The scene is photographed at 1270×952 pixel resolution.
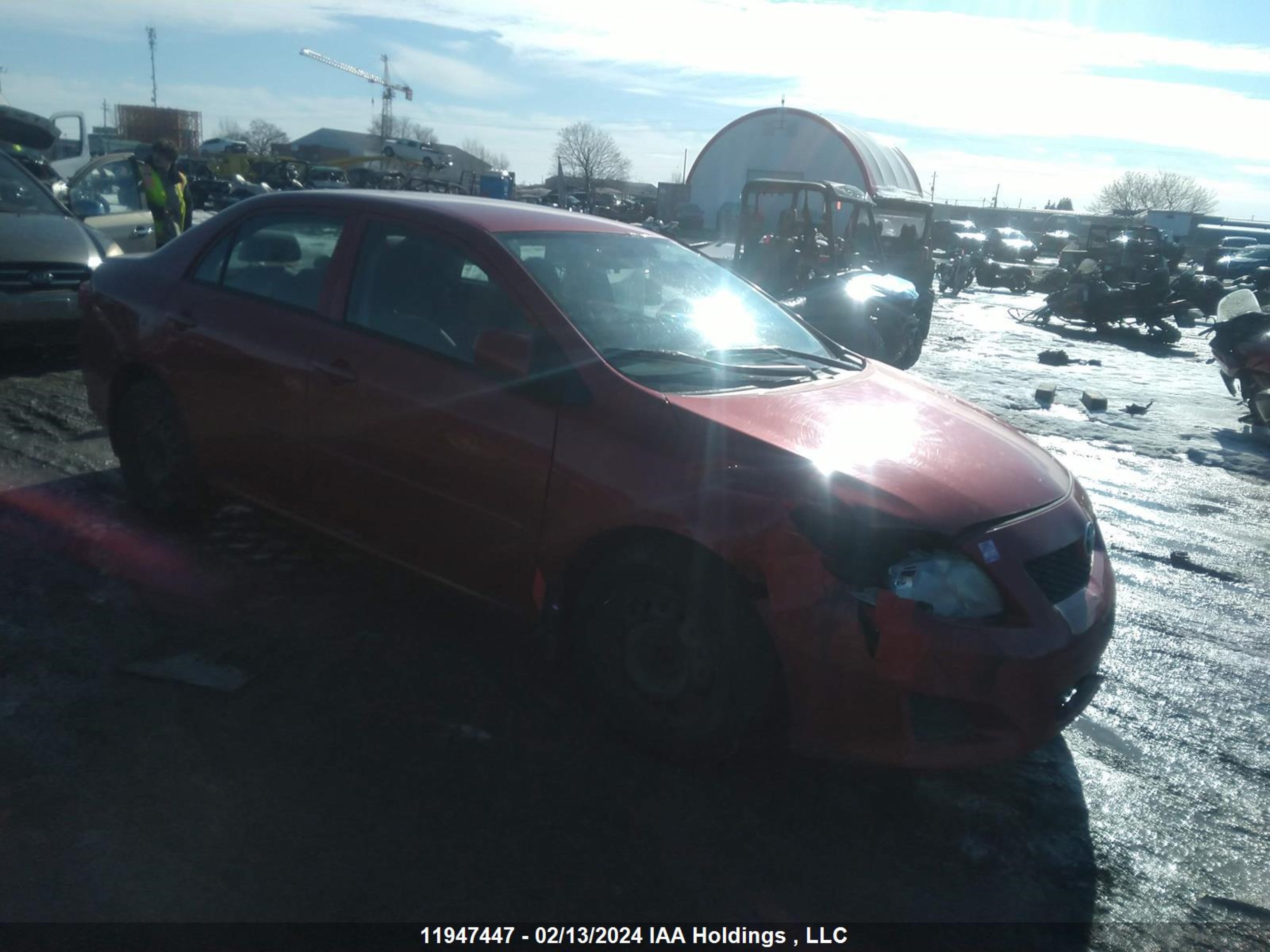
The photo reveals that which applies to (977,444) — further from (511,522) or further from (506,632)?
(506,632)

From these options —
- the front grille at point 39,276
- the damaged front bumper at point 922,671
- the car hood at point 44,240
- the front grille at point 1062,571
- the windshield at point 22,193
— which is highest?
the windshield at point 22,193

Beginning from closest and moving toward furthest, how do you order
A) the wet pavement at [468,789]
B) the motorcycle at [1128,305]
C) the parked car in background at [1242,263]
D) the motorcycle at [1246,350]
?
1. the wet pavement at [468,789]
2. the motorcycle at [1246,350]
3. the motorcycle at [1128,305]
4. the parked car in background at [1242,263]

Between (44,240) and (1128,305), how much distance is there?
57.6 ft

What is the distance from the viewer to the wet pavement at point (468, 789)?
8.48ft

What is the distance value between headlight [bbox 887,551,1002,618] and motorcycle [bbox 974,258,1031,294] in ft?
95.9

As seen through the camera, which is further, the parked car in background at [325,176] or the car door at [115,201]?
the parked car in background at [325,176]

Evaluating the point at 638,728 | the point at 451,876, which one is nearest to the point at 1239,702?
the point at 638,728

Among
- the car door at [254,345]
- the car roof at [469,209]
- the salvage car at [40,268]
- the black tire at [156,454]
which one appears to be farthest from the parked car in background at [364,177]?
the car roof at [469,209]

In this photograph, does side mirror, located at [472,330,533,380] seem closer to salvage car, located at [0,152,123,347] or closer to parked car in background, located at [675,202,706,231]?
salvage car, located at [0,152,123,347]

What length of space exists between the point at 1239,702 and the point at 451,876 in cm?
305

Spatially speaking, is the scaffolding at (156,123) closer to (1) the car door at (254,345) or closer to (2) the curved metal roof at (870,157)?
(2) the curved metal roof at (870,157)

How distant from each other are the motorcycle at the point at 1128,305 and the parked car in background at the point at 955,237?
9.73ft

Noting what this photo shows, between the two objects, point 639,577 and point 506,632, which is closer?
point 639,577

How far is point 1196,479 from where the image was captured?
753cm
